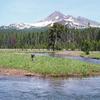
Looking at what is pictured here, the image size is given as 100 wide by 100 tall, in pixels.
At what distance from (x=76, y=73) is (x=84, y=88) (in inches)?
635

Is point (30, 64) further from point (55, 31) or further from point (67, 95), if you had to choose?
point (55, 31)

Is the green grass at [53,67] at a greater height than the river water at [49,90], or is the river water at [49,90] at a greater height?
the green grass at [53,67]

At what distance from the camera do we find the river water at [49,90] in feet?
111

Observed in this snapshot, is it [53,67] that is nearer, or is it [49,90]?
[49,90]

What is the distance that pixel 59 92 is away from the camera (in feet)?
123

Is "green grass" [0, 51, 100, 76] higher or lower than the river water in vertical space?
higher

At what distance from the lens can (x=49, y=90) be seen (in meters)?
38.9

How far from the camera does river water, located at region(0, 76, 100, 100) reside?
33.8 m

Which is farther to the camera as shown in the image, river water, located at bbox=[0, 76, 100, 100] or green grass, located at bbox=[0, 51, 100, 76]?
green grass, located at bbox=[0, 51, 100, 76]

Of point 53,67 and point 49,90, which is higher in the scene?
point 53,67

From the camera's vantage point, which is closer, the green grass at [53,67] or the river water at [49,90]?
the river water at [49,90]

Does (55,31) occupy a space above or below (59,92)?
above

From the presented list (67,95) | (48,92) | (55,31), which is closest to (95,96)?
(67,95)

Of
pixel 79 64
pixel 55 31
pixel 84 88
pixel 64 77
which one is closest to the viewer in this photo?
pixel 84 88
